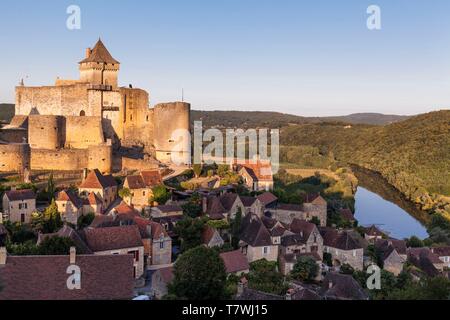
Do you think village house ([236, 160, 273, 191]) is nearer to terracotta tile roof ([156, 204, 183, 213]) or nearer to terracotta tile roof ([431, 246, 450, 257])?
terracotta tile roof ([156, 204, 183, 213])

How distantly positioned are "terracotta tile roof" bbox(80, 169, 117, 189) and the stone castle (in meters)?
3.41

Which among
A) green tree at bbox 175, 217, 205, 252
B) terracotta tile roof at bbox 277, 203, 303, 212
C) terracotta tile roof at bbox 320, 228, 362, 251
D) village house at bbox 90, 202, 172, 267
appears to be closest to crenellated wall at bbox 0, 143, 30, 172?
village house at bbox 90, 202, 172, 267

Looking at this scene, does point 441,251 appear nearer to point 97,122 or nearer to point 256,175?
point 256,175

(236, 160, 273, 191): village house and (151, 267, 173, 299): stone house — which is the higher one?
(236, 160, 273, 191): village house

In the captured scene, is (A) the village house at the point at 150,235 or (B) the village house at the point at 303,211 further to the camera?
(B) the village house at the point at 303,211

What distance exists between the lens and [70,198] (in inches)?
997

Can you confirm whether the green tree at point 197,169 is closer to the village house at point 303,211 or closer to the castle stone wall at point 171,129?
the castle stone wall at point 171,129

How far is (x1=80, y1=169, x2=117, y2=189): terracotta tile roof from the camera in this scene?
27.8 metres

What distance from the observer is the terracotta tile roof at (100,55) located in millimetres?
36344

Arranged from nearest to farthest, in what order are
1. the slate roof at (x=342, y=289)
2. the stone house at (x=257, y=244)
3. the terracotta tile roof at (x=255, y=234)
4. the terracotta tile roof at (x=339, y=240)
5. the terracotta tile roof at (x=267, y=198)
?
the slate roof at (x=342, y=289) → the stone house at (x=257, y=244) → the terracotta tile roof at (x=255, y=234) → the terracotta tile roof at (x=339, y=240) → the terracotta tile roof at (x=267, y=198)

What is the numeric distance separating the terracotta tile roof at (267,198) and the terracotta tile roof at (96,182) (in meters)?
9.15

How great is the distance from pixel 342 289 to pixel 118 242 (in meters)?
9.60

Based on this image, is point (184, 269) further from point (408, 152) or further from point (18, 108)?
point (408, 152)

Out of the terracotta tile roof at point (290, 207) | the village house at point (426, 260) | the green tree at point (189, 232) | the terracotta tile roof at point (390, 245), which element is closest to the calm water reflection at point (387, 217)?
the village house at point (426, 260)
